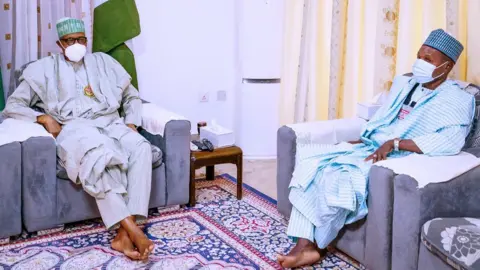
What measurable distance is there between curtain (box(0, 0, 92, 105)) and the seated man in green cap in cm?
44

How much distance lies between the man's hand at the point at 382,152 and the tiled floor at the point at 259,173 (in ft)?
3.54

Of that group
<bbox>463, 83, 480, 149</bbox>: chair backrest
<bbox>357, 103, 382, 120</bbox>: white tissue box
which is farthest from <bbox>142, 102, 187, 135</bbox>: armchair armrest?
<bbox>463, 83, 480, 149</bbox>: chair backrest

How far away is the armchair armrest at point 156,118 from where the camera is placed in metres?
3.01

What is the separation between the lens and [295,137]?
273 centimetres

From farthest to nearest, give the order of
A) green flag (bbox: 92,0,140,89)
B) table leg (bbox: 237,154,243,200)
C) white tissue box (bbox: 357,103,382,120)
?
1. green flag (bbox: 92,0,140,89)
2. table leg (bbox: 237,154,243,200)
3. white tissue box (bbox: 357,103,382,120)

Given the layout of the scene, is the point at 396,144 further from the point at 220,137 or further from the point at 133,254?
the point at 133,254

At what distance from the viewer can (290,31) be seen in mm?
4098

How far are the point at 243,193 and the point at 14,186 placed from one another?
1.41m

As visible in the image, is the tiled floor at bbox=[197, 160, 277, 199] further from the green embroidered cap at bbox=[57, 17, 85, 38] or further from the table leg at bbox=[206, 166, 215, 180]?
the green embroidered cap at bbox=[57, 17, 85, 38]

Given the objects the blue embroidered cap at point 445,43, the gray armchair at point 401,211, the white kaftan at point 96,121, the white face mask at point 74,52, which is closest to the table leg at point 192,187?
the white kaftan at point 96,121

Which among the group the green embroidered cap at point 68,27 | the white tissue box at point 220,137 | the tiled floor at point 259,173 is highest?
the green embroidered cap at point 68,27

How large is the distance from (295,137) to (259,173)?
1191 millimetres

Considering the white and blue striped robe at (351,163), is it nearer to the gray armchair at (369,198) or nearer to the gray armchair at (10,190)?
the gray armchair at (369,198)

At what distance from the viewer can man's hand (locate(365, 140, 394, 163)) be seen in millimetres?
2408
